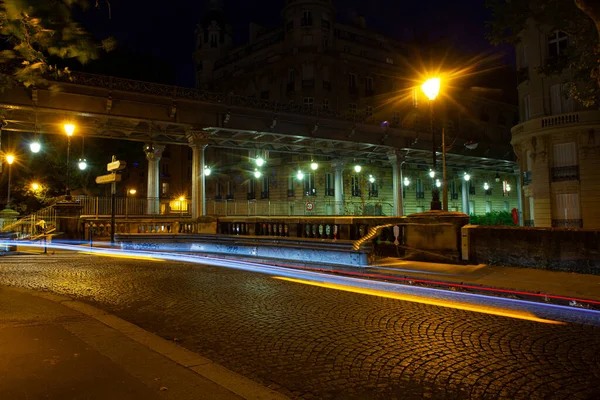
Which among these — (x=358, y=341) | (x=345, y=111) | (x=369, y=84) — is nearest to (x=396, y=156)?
(x=345, y=111)

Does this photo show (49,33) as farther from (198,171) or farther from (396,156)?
(396,156)

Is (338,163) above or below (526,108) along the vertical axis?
below

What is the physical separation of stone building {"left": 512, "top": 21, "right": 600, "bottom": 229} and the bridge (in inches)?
388

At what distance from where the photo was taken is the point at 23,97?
67.9 feet

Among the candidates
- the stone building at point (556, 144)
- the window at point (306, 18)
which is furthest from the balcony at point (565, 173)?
the window at point (306, 18)

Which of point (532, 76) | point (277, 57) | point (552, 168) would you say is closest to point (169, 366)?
point (552, 168)

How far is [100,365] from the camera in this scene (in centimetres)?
468

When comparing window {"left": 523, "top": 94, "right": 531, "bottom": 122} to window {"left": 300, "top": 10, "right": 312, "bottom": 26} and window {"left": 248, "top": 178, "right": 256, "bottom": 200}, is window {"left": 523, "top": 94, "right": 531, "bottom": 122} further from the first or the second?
window {"left": 248, "top": 178, "right": 256, "bottom": 200}

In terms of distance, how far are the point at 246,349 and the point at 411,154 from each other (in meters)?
36.2

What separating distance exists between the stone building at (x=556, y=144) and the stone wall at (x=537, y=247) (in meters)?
17.8

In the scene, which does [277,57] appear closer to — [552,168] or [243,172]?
[243,172]

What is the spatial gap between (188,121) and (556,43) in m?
25.8

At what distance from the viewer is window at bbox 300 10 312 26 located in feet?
163

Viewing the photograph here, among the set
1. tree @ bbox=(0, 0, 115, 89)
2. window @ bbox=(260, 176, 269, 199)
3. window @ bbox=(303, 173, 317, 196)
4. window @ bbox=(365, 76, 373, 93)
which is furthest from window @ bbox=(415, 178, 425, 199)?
tree @ bbox=(0, 0, 115, 89)
